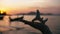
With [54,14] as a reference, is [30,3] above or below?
above

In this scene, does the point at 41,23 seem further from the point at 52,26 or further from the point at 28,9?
the point at 52,26

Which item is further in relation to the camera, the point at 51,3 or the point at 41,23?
the point at 51,3

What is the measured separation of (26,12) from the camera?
313 centimetres

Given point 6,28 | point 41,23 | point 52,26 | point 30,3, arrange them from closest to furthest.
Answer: point 41,23, point 30,3, point 52,26, point 6,28

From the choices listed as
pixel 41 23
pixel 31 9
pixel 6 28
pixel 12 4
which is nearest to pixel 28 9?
pixel 31 9

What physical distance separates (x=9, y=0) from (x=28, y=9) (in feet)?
1.23

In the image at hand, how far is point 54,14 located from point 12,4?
780mm

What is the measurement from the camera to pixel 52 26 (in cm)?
348

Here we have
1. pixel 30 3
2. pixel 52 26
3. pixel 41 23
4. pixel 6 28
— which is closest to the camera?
pixel 41 23

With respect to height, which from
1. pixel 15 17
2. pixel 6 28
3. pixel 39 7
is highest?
pixel 39 7

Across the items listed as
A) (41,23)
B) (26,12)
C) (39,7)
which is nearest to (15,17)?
(26,12)

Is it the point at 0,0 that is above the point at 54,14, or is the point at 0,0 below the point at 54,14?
above

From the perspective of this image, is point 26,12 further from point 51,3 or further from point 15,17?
point 51,3

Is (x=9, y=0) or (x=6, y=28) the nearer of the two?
(x=9, y=0)
